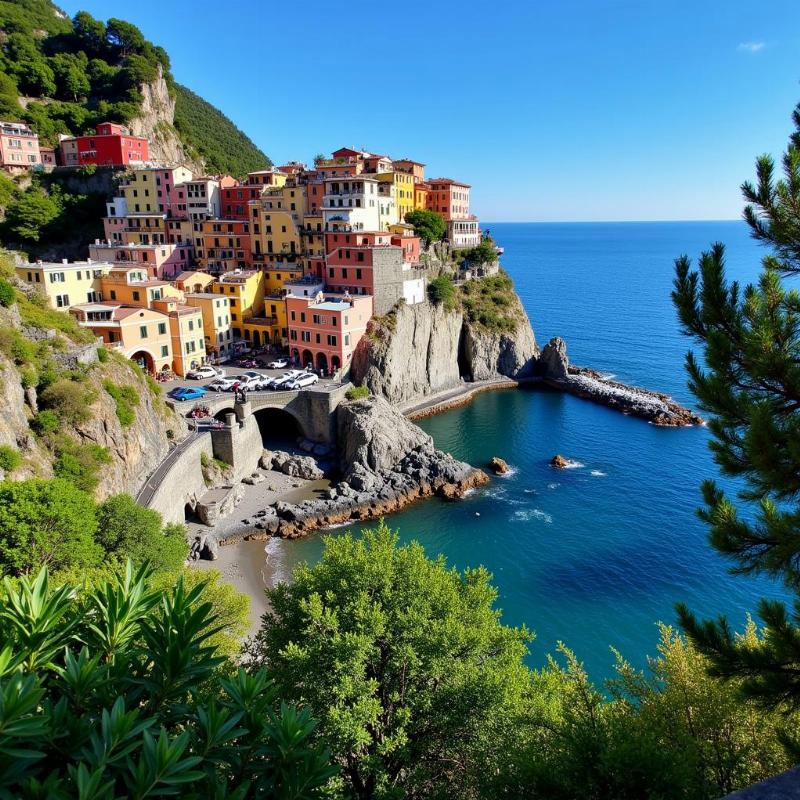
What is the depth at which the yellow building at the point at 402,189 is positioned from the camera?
199ft

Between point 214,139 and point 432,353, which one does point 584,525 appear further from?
point 214,139

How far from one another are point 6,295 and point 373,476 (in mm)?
21815

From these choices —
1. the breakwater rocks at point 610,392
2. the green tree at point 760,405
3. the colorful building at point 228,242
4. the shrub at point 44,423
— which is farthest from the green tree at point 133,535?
the breakwater rocks at point 610,392

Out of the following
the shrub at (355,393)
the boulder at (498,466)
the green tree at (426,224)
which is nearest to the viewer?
the boulder at (498,466)

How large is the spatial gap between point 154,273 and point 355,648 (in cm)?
4990

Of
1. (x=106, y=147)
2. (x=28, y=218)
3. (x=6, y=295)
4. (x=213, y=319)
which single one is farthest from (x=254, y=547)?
(x=106, y=147)

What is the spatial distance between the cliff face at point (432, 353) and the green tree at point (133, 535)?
24.9 m

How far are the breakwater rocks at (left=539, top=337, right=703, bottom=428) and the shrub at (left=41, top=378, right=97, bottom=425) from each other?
140 feet

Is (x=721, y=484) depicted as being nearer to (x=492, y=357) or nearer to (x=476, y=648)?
(x=492, y=357)

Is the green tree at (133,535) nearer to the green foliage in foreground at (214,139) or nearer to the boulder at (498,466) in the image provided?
the boulder at (498,466)

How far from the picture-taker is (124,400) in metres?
29.2

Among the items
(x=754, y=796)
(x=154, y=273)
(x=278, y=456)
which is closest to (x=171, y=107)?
(x=154, y=273)

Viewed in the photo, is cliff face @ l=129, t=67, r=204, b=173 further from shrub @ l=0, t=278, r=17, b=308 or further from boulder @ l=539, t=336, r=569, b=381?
boulder @ l=539, t=336, r=569, b=381

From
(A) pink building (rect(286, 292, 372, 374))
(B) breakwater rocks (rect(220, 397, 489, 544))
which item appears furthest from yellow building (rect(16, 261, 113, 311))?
(B) breakwater rocks (rect(220, 397, 489, 544))
